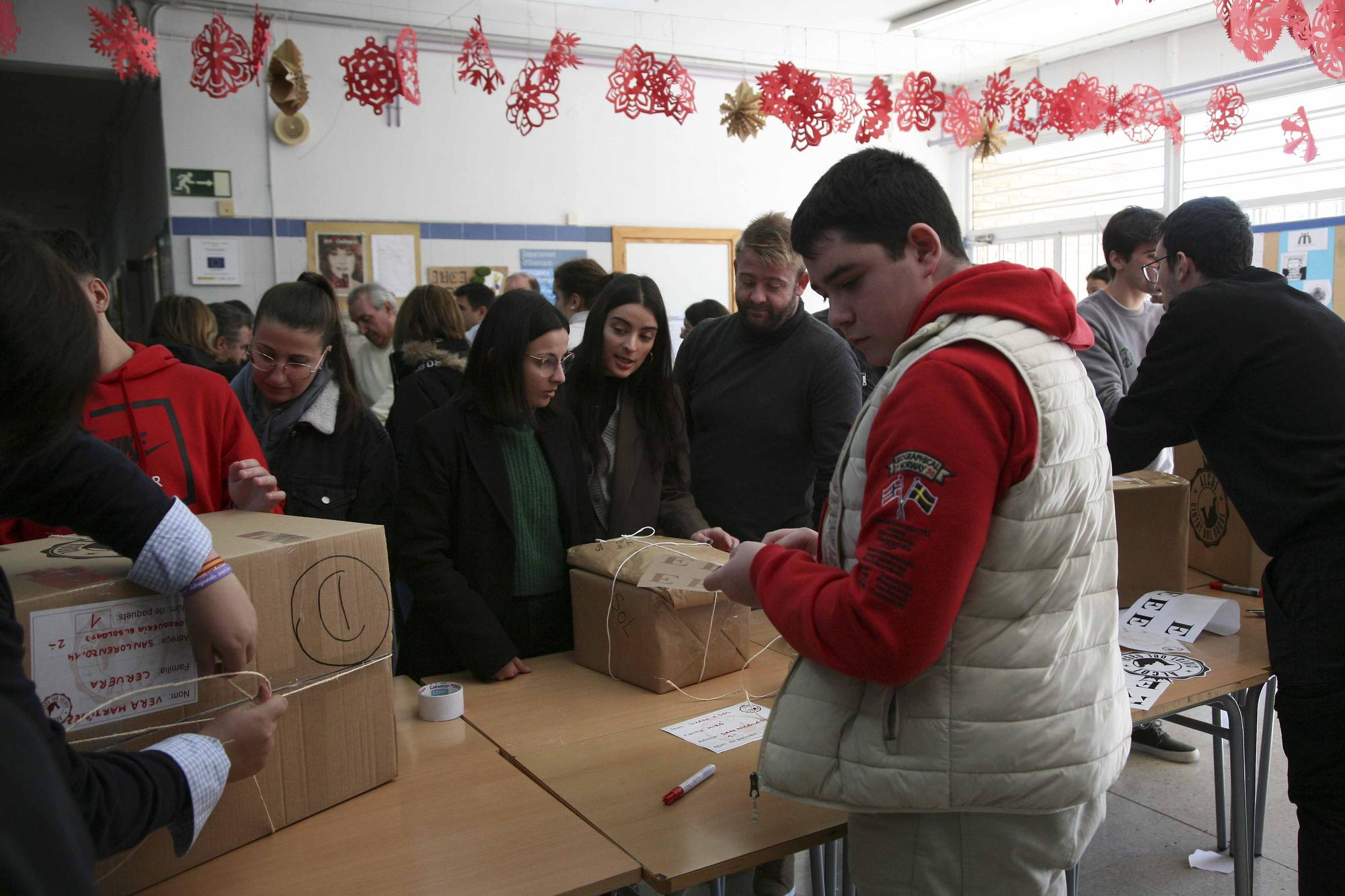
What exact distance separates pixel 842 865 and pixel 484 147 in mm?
5645

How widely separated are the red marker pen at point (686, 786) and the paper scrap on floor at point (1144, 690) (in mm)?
825

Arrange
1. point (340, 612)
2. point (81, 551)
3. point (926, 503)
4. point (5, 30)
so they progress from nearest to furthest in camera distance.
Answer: point (926, 503)
point (81, 551)
point (340, 612)
point (5, 30)

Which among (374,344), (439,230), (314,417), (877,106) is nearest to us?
(314,417)

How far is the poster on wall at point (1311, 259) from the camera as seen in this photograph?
211 inches

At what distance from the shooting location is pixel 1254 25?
3.19 metres

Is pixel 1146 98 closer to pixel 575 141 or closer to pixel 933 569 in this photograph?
pixel 575 141

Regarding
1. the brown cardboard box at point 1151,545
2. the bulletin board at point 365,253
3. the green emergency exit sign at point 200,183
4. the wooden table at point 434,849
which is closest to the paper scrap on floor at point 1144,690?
the brown cardboard box at point 1151,545

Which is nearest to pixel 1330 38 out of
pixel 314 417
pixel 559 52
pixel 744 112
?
pixel 744 112

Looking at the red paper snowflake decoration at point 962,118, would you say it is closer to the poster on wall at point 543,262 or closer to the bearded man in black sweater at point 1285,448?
the poster on wall at point 543,262

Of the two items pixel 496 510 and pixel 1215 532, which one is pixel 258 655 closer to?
pixel 496 510

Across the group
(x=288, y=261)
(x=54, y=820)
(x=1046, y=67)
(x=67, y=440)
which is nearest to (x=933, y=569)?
(x=54, y=820)

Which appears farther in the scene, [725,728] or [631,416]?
[631,416]

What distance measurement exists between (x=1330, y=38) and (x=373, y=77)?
3527mm

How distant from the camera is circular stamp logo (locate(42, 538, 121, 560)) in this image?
113cm
